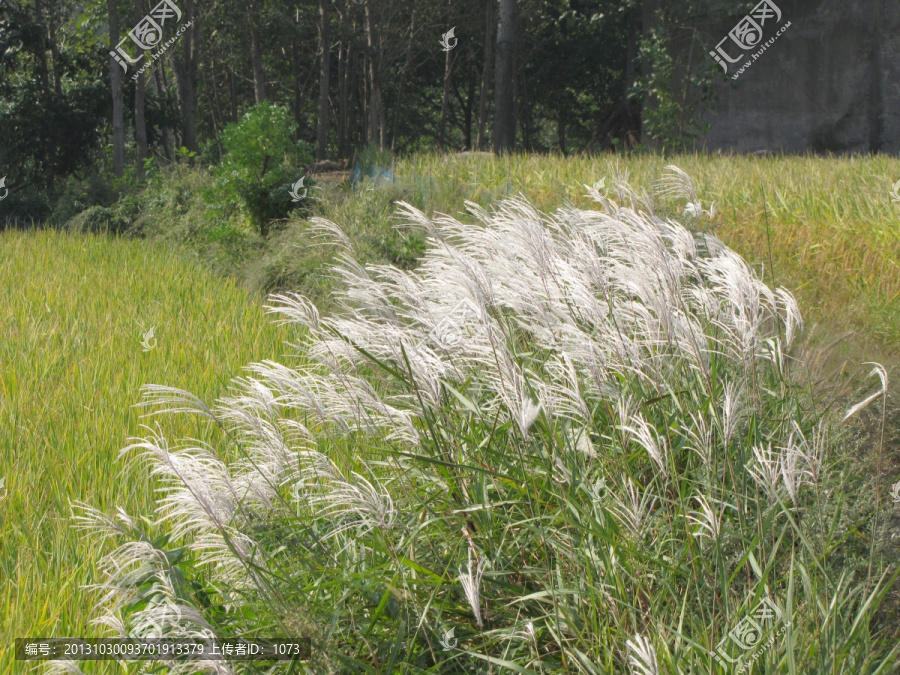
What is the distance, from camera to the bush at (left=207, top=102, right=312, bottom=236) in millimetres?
7973

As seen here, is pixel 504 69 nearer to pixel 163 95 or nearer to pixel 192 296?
pixel 192 296

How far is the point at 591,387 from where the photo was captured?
2.28m

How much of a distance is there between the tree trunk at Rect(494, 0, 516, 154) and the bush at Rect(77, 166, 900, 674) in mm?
9949

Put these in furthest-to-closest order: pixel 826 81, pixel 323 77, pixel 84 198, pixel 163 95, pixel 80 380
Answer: pixel 163 95 → pixel 323 77 → pixel 826 81 → pixel 84 198 → pixel 80 380

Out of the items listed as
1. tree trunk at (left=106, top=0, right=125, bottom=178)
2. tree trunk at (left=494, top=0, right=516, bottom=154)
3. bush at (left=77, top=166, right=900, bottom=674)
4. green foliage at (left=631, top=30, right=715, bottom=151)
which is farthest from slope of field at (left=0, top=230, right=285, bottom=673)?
green foliage at (left=631, top=30, right=715, bottom=151)

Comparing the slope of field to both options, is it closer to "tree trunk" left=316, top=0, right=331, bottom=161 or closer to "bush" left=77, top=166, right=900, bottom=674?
"bush" left=77, top=166, right=900, bottom=674

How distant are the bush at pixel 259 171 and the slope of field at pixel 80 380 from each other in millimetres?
938

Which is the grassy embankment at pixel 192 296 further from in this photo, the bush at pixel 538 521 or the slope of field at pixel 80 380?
the bush at pixel 538 521

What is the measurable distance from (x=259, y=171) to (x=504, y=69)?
593 cm

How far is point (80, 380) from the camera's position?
392 cm

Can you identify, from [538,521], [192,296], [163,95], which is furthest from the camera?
[163,95]

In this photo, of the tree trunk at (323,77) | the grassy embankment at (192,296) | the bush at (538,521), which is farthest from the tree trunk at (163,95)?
the bush at (538,521)

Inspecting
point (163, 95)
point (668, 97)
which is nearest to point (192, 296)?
point (668, 97)

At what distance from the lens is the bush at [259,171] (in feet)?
26.2
